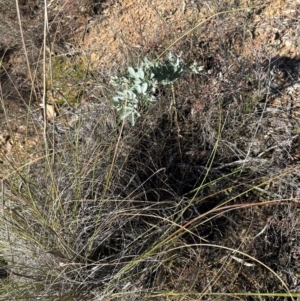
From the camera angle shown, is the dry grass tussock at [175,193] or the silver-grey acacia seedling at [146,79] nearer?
the dry grass tussock at [175,193]

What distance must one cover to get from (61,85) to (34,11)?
49 cm

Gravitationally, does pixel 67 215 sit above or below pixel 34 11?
below

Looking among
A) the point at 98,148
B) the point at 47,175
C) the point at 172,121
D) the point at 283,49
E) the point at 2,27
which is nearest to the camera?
the point at 47,175

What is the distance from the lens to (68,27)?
2.12 m

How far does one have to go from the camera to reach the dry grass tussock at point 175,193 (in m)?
1.22

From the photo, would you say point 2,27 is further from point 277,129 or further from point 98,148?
A: point 277,129

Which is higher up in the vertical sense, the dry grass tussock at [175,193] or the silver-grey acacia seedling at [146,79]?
the silver-grey acacia seedling at [146,79]

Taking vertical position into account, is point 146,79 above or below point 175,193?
above

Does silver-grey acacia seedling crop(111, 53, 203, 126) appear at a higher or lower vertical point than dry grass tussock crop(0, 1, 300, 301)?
higher

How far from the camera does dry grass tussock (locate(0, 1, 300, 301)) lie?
4.01 ft

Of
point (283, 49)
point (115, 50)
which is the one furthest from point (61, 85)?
point (283, 49)

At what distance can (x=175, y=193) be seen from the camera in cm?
137

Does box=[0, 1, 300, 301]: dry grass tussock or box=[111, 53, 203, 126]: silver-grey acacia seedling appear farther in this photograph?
box=[111, 53, 203, 126]: silver-grey acacia seedling

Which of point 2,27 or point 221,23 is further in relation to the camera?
point 2,27
